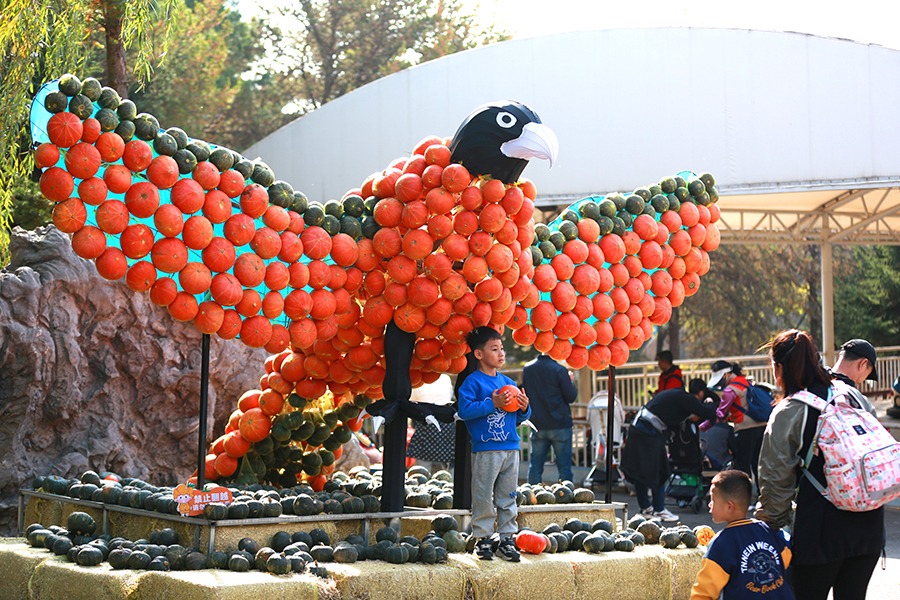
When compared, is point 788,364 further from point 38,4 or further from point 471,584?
point 38,4

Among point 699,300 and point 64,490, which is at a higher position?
point 699,300

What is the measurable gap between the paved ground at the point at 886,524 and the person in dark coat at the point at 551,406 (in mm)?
1034

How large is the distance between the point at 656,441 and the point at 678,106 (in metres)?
5.52

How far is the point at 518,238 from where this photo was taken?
291 inches

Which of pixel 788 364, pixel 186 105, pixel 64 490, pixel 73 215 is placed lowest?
pixel 64 490

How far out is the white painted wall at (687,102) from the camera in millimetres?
14328

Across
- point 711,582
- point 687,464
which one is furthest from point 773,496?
point 687,464

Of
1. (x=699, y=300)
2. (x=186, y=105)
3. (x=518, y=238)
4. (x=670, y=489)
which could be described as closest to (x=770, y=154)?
(x=670, y=489)

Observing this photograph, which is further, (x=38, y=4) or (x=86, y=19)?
(x=86, y=19)

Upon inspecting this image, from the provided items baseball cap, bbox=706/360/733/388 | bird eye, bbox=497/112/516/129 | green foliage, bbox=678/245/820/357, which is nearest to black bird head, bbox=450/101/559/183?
bird eye, bbox=497/112/516/129

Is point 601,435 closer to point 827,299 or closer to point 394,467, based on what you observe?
point 394,467

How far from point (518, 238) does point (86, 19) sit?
15.1 feet

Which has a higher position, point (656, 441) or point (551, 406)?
point (551, 406)

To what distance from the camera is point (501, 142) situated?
711 cm
